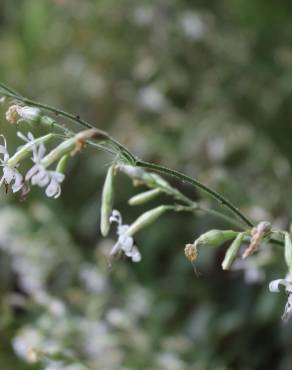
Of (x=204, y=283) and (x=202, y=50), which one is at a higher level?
(x=202, y=50)

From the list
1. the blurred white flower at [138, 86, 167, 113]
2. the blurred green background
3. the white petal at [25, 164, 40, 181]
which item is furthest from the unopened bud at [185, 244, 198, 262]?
the blurred white flower at [138, 86, 167, 113]

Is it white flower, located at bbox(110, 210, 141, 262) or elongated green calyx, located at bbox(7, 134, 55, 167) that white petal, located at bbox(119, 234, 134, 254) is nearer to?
white flower, located at bbox(110, 210, 141, 262)

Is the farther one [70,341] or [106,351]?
[106,351]

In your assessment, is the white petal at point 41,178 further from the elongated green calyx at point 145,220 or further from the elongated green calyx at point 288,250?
the elongated green calyx at point 288,250

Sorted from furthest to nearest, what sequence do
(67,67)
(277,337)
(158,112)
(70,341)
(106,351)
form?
(67,67) < (158,112) < (277,337) < (106,351) < (70,341)

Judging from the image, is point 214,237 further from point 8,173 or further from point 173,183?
point 173,183

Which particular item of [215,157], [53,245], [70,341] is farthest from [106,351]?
[215,157]

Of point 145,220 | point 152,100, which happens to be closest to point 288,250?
point 145,220

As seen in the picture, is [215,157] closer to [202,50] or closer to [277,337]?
[202,50]

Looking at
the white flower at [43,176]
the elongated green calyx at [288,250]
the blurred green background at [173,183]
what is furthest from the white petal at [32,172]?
the blurred green background at [173,183]
